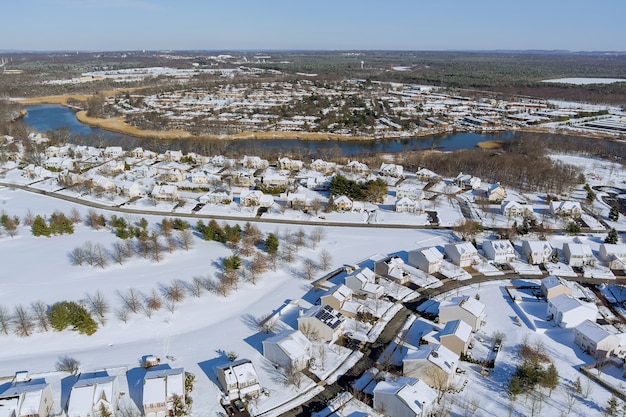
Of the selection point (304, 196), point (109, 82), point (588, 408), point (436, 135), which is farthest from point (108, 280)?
point (109, 82)

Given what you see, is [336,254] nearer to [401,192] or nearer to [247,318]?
[247,318]

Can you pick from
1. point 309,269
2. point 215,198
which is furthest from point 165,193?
point 309,269

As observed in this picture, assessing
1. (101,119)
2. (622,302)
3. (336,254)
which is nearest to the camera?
(622,302)

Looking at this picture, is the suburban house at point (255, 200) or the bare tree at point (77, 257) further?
the suburban house at point (255, 200)

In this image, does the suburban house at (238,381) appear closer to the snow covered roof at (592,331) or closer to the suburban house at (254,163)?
the snow covered roof at (592,331)

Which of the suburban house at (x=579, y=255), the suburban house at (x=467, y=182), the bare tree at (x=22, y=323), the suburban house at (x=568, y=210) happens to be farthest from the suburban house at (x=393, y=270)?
the suburban house at (x=467, y=182)

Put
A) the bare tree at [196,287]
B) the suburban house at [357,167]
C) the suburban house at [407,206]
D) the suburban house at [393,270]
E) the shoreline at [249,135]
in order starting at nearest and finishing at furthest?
the bare tree at [196,287], the suburban house at [393,270], the suburban house at [407,206], the suburban house at [357,167], the shoreline at [249,135]

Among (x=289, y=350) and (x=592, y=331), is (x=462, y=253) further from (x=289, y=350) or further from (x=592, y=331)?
(x=289, y=350)
